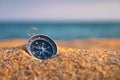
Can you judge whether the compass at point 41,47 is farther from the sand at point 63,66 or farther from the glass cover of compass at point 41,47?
the sand at point 63,66

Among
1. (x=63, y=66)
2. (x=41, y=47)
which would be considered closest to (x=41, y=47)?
(x=41, y=47)

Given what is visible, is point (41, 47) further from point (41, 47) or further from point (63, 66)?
point (63, 66)

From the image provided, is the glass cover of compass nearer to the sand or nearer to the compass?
the compass

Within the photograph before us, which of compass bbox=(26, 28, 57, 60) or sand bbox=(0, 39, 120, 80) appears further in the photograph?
compass bbox=(26, 28, 57, 60)

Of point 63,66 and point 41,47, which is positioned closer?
point 63,66

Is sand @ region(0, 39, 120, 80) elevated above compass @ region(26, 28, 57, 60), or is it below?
below

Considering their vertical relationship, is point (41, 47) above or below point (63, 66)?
above

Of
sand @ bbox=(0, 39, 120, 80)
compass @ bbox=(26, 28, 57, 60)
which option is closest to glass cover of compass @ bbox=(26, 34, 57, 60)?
compass @ bbox=(26, 28, 57, 60)

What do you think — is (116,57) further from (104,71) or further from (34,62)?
(34,62)

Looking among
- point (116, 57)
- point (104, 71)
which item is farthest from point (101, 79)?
point (116, 57)
